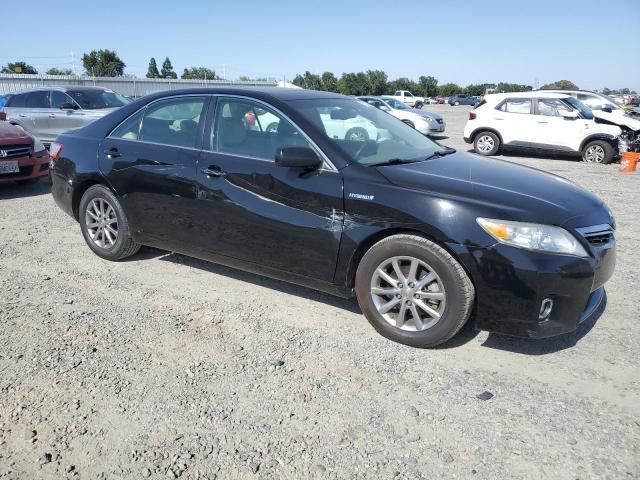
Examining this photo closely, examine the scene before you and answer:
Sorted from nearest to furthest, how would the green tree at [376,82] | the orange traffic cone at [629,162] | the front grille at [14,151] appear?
the front grille at [14,151], the orange traffic cone at [629,162], the green tree at [376,82]

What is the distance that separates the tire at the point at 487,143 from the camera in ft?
44.1

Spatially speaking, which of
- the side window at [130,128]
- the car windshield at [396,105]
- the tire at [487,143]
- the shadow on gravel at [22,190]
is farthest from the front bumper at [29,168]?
the car windshield at [396,105]

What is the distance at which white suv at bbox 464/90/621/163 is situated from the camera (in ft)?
40.3

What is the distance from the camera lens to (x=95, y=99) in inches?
472

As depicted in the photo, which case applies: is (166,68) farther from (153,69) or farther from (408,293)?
(408,293)

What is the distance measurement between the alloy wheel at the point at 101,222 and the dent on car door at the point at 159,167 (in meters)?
0.29

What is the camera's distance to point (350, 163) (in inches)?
137

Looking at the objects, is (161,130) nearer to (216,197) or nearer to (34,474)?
(216,197)

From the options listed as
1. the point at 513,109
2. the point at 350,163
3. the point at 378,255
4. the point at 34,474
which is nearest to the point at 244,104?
the point at 350,163

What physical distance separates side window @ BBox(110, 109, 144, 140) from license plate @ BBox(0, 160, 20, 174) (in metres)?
4.11

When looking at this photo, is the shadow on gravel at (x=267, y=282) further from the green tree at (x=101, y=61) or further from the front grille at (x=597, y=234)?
the green tree at (x=101, y=61)

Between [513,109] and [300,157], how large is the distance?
11.4 m

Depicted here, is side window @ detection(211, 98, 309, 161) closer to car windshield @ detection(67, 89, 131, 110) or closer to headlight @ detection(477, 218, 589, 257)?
headlight @ detection(477, 218, 589, 257)

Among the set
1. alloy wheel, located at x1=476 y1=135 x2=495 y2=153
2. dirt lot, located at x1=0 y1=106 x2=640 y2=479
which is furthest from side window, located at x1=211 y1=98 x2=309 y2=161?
alloy wheel, located at x1=476 y1=135 x2=495 y2=153
